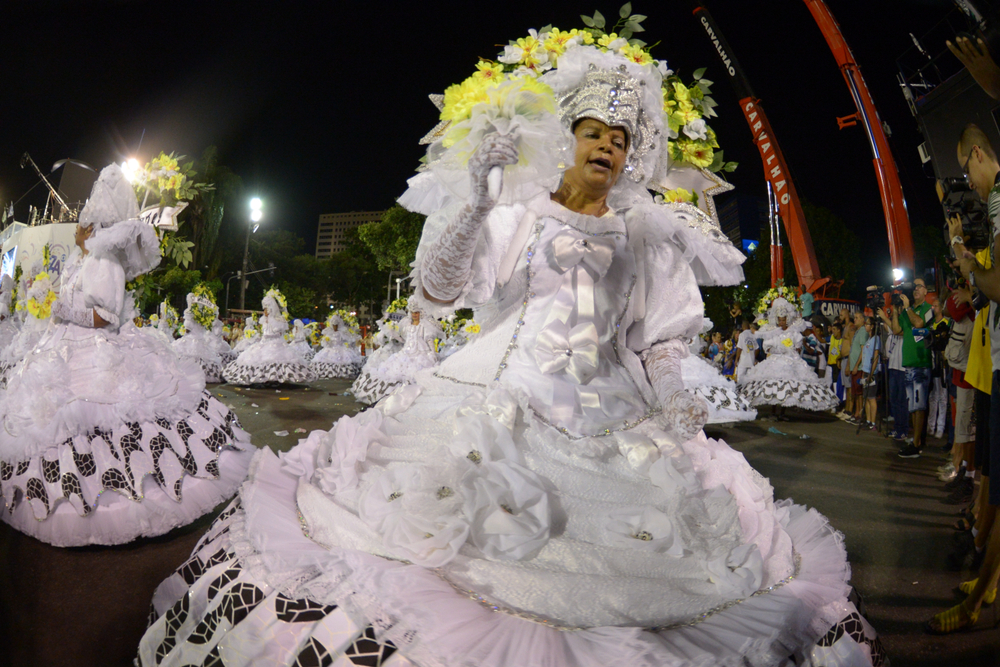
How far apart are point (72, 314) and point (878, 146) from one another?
17.6 meters

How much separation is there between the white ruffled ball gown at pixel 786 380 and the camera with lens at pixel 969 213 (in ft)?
23.5

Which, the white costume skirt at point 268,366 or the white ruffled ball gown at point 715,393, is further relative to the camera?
the white costume skirt at point 268,366

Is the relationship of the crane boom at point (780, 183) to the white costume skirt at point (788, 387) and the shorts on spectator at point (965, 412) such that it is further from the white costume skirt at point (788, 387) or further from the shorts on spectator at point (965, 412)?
the shorts on spectator at point (965, 412)

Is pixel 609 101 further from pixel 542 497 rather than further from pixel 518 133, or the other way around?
pixel 542 497

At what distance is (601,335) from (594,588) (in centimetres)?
89

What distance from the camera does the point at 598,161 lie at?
194cm

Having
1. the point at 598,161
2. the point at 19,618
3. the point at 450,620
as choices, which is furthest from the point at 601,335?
the point at 19,618

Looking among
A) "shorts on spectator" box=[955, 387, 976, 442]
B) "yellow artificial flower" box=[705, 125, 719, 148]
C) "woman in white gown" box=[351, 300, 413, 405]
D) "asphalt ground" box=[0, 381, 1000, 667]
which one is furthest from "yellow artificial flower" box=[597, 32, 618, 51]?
"woman in white gown" box=[351, 300, 413, 405]

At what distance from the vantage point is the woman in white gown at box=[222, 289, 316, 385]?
11.7 meters

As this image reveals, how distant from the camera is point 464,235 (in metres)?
1.58

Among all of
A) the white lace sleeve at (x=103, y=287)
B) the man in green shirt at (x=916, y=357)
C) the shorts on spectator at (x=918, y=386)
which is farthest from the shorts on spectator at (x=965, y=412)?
the white lace sleeve at (x=103, y=287)

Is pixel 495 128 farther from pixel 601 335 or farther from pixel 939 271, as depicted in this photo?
pixel 939 271

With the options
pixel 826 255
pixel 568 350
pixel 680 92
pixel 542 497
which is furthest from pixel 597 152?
pixel 826 255

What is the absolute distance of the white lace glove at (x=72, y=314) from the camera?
3.56 meters
